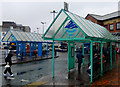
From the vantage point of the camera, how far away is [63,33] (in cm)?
777

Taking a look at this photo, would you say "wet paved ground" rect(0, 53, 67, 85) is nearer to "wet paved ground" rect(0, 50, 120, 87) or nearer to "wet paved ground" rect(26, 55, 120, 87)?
"wet paved ground" rect(0, 50, 120, 87)

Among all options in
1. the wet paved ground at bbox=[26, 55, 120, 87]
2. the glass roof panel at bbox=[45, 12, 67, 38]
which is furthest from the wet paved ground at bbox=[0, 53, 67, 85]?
the glass roof panel at bbox=[45, 12, 67, 38]

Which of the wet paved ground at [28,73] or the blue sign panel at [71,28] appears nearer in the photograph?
the blue sign panel at [71,28]

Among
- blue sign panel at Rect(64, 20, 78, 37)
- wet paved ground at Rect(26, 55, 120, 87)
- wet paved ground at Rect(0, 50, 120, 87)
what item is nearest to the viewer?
wet paved ground at Rect(26, 55, 120, 87)

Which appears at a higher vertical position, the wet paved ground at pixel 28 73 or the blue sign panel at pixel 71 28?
the blue sign panel at pixel 71 28

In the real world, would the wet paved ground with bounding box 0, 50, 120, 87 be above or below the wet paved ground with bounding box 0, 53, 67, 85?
above

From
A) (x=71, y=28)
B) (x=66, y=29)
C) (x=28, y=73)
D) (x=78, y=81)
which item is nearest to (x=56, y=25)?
(x=66, y=29)

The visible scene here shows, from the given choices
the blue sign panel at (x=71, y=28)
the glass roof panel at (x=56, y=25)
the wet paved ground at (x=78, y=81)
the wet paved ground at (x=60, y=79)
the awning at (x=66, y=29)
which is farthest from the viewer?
the glass roof panel at (x=56, y=25)

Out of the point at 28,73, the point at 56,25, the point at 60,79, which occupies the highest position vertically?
the point at 56,25

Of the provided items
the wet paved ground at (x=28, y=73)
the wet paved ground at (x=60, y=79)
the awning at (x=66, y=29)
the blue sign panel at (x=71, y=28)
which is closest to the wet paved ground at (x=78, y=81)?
the wet paved ground at (x=60, y=79)

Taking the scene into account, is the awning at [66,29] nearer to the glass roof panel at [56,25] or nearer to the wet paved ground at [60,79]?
the glass roof panel at [56,25]

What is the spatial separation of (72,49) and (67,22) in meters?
3.02

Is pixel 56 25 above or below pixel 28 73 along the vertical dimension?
above

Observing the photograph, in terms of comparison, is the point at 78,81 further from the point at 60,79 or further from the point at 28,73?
the point at 28,73
